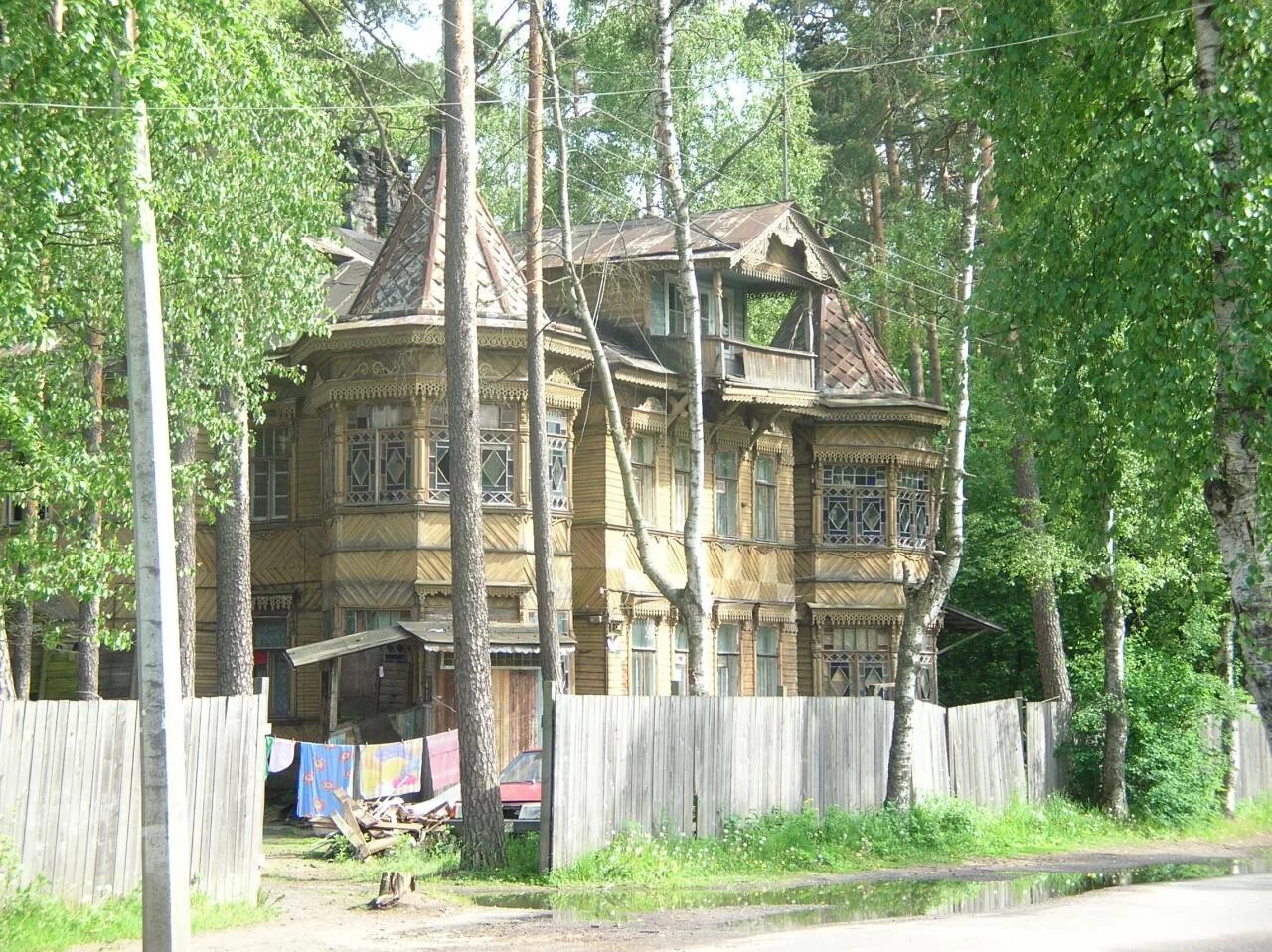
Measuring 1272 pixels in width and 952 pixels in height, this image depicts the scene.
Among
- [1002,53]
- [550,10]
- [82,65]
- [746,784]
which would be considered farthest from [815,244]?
[82,65]

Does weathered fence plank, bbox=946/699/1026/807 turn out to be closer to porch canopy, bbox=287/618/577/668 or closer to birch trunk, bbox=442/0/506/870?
porch canopy, bbox=287/618/577/668

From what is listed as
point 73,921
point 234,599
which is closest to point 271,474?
point 234,599

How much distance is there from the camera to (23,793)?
13805 mm

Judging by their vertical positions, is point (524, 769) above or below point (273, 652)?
below

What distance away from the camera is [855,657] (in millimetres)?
33312

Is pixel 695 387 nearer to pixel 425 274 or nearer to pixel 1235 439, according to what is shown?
pixel 425 274

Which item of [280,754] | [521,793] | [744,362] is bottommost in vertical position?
[521,793]

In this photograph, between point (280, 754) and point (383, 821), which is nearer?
point (383, 821)

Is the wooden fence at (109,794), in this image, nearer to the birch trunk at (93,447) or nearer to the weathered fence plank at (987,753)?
the birch trunk at (93,447)

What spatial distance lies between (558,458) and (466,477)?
27.2ft

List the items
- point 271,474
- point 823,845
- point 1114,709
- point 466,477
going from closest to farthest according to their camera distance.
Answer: point 466,477
point 823,845
point 1114,709
point 271,474

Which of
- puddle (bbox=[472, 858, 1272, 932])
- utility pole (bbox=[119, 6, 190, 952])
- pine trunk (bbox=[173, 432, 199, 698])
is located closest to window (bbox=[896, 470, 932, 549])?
puddle (bbox=[472, 858, 1272, 932])

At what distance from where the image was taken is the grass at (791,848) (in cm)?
1883

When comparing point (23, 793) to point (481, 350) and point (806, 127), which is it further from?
point (806, 127)
